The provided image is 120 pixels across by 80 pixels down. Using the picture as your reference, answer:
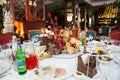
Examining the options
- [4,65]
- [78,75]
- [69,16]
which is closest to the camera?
[78,75]

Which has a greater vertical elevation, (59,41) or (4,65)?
(59,41)

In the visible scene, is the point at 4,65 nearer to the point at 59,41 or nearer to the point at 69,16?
the point at 59,41

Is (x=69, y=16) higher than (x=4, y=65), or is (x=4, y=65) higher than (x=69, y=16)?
(x=69, y=16)

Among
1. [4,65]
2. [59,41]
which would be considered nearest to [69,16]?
[59,41]

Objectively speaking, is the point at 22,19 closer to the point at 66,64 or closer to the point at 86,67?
the point at 66,64

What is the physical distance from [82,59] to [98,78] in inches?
7.0

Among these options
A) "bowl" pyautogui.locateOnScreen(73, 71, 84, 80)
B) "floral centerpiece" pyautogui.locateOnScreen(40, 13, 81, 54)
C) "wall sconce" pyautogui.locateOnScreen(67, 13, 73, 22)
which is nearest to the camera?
"bowl" pyautogui.locateOnScreen(73, 71, 84, 80)

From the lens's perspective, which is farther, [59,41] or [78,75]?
[59,41]

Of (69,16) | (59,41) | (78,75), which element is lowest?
(78,75)

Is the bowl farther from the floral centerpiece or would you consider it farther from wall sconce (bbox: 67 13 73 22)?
wall sconce (bbox: 67 13 73 22)

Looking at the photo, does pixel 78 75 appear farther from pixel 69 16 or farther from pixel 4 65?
pixel 69 16

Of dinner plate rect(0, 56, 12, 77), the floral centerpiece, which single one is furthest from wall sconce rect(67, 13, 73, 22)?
dinner plate rect(0, 56, 12, 77)

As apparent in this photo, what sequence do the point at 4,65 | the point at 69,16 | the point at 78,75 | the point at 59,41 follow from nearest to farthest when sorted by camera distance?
the point at 78,75 < the point at 4,65 < the point at 59,41 < the point at 69,16

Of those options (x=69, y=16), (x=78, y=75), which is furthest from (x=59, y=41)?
(x=69, y=16)
